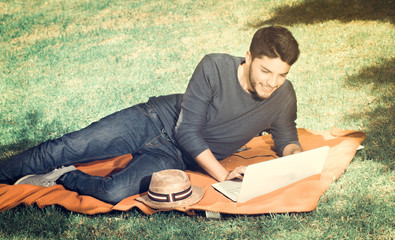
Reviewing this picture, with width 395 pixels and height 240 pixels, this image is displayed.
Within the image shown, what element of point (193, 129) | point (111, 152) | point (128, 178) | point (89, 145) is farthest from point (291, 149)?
point (89, 145)

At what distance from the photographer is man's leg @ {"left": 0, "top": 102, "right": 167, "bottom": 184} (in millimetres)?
3496

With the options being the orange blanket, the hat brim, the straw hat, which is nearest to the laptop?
the orange blanket

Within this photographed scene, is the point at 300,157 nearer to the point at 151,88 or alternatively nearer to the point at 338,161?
the point at 338,161

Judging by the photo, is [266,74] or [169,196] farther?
[266,74]

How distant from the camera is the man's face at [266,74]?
9.86ft

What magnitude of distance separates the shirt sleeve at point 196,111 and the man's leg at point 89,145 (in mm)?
520

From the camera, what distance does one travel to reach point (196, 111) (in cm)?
322

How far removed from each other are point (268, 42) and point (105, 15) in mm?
10256

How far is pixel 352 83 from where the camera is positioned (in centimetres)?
612

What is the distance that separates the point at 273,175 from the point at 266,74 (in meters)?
0.78

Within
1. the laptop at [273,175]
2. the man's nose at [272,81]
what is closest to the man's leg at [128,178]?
the laptop at [273,175]

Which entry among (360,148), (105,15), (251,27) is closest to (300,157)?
(360,148)

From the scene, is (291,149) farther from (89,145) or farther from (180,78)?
(180,78)

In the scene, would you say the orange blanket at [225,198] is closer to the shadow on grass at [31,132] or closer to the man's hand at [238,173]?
the man's hand at [238,173]
